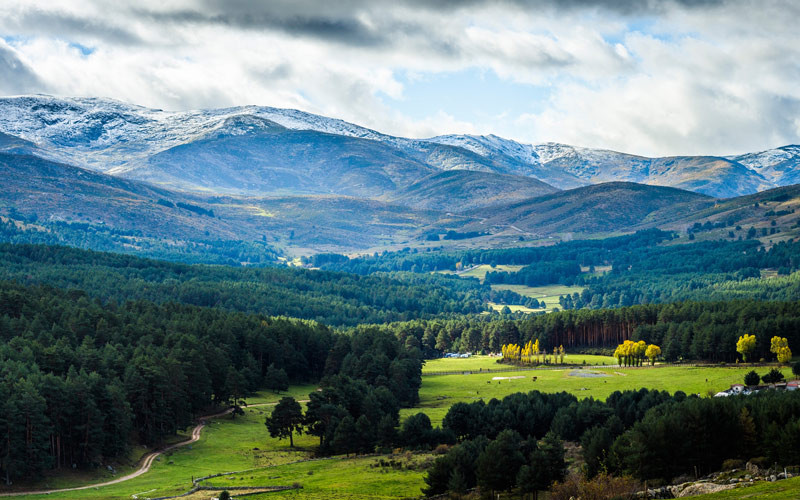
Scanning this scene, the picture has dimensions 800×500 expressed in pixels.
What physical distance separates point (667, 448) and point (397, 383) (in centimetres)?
7266

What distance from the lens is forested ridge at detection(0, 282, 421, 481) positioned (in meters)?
102

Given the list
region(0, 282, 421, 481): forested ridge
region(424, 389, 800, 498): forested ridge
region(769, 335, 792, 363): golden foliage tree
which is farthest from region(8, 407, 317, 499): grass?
region(769, 335, 792, 363): golden foliage tree

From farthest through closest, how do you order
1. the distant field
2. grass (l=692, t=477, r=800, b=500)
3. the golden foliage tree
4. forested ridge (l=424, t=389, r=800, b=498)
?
the golden foliage tree
the distant field
forested ridge (l=424, t=389, r=800, b=498)
grass (l=692, t=477, r=800, b=500)

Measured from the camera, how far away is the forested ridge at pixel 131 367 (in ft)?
336

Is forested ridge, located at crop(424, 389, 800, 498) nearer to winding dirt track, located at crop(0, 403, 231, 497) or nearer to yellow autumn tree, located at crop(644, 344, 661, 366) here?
winding dirt track, located at crop(0, 403, 231, 497)

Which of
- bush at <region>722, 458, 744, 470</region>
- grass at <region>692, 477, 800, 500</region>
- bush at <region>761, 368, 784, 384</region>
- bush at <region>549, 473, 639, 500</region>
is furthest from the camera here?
bush at <region>761, 368, 784, 384</region>

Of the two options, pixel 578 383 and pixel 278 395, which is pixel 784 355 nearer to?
pixel 578 383

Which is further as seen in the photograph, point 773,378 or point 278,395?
point 278,395

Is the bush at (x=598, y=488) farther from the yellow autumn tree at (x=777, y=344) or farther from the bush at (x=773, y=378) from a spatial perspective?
the yellow autumn tree at (x=777, y=344)

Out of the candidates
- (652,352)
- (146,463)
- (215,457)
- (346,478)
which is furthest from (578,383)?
(146,463)

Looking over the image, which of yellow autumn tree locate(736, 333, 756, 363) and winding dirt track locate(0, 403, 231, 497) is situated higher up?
yellow autumn tree locate(736, 333, 756, 363)

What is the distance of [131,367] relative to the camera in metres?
124

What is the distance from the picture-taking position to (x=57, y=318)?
529 feet

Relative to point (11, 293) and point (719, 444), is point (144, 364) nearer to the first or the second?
point (11, 293)
